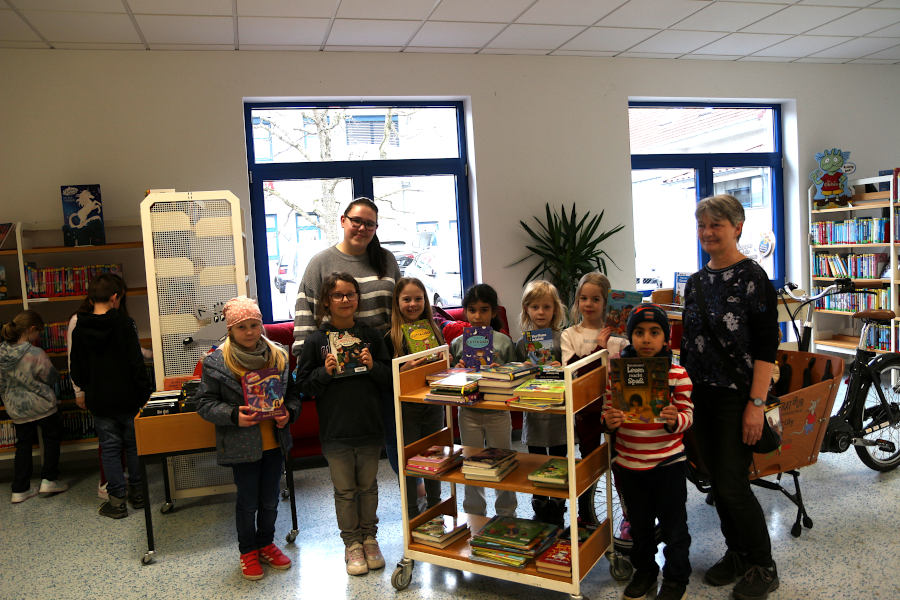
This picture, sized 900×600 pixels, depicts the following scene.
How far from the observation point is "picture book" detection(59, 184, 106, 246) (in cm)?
442

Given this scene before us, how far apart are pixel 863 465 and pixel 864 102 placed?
438cm

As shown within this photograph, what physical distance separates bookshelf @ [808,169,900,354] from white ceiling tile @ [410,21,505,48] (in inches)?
144

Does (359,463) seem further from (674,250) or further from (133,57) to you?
(674,250)

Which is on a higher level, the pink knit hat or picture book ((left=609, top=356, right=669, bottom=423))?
the pink knit hat

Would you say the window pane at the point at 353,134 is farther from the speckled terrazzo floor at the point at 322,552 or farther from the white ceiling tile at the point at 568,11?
the speckled terrazzo floor at the point at 322,552

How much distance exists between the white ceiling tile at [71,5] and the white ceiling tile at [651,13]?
3289 mm

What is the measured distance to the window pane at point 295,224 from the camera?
5.32 metres

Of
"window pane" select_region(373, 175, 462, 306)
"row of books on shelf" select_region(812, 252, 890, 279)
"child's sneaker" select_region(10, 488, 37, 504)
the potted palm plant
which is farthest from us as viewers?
"row of books on shelf" select_region(812, 252, 890, 279)

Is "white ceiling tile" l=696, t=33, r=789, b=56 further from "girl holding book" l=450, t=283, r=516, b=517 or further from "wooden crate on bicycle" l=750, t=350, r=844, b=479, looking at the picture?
"girl holding book" l=450, t=283, r=516, b=517

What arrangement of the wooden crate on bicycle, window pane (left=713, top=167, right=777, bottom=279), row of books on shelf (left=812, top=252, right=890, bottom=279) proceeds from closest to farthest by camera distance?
the wooden crate on bicycle < row of books on shelf (left=812, top=252, right=890, bottom=279) < window pane (left=713, top=167, right=777, bottom=279)

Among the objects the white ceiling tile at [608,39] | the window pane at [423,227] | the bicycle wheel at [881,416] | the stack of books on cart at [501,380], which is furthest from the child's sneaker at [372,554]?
the white ceiling tile at [608,39]

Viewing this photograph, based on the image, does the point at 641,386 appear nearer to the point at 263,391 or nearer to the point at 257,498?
the point at 263,391

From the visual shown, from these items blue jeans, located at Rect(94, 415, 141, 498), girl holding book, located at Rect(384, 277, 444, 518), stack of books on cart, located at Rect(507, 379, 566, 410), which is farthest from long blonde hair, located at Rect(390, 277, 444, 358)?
blue jeans, located at Rect(94, 415, 141, 498)

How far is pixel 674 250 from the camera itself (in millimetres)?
6395
